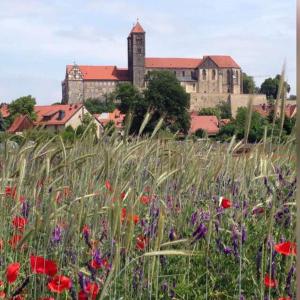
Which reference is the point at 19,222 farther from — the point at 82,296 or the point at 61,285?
the point at 82,296

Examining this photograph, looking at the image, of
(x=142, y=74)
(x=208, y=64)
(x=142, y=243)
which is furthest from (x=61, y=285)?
(x=208, y=64)

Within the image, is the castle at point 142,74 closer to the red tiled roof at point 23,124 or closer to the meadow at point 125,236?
the red tiled roof at point 23,124

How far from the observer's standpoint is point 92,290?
183 cm

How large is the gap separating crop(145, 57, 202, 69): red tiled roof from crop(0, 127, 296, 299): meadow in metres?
117

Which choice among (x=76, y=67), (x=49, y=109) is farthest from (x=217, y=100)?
(x=49, y=109)

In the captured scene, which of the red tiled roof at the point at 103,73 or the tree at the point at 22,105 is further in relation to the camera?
the red tiled roof at the point at 103,73

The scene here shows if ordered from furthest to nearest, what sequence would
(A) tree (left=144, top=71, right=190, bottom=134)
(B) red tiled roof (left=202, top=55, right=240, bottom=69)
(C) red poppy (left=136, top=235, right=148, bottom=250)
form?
(B) red tiled roof (left=202, top=55, right=240, bottom=69), (A) tree (left=144, top=71, right=190, bottom=134), (C) red poppy (left=136, top=235, right=148, bottom=250)

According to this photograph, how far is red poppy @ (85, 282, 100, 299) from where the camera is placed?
1.83 meters

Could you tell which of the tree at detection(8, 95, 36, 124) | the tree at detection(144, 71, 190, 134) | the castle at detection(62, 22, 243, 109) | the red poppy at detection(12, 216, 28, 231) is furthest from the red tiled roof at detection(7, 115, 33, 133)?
the castle at detection(62, 22, 243, 109)

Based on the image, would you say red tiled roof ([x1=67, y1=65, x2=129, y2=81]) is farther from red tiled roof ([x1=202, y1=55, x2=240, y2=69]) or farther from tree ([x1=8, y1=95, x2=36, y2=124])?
tree ([x1=8, y1=95, x2=36, y2=124])

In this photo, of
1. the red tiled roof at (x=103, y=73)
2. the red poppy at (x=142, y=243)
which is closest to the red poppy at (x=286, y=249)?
the red poppy at (x=142, y=243)

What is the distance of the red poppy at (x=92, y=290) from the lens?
183 centimetres

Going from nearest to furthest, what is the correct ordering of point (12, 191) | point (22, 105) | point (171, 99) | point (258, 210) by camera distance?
point (12, 191), point (258, 210), point (171, 99), point (22, 105)

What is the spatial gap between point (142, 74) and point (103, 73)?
285 inches
